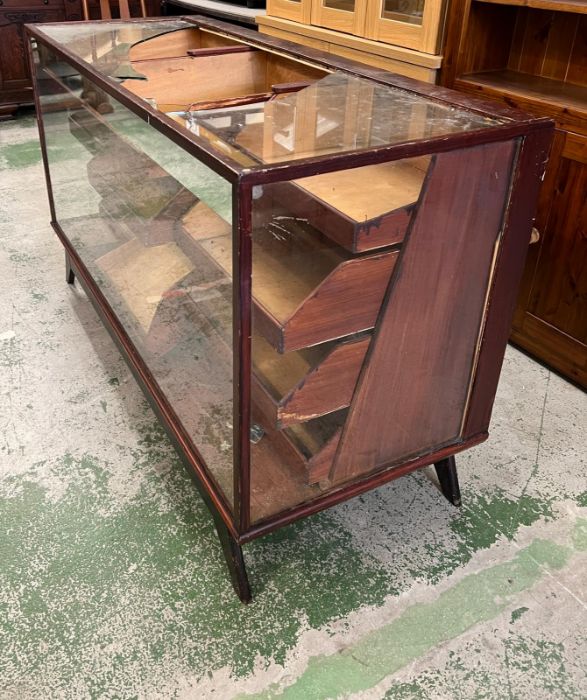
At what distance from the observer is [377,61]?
2604 millimetres

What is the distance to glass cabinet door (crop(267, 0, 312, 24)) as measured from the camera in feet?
9.78

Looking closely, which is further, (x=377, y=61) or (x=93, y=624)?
(x=377, y=61)

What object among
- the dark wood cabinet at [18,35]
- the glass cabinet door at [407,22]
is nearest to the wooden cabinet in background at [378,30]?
the glass cabinet door at [407,22]

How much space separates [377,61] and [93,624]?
2209mm

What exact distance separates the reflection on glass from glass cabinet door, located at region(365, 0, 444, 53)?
0.14m

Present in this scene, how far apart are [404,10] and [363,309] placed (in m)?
1.66

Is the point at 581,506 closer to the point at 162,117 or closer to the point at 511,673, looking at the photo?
the point at 511,673

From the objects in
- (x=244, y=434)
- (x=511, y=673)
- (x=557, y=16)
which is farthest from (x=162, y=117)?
(x=557, y=16)

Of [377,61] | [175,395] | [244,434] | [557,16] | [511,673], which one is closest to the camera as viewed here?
[244,434]

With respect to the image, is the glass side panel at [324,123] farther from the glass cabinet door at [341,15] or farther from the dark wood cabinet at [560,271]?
the glass cabinet door at [341,15]

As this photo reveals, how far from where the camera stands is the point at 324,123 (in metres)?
1.28

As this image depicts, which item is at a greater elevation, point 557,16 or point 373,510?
point 557,16

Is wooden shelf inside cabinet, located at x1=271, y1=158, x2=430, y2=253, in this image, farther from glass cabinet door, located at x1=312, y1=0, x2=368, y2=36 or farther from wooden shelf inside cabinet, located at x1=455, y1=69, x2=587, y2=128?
glass cabinet door, located at x1=312, y1=0, x2=368, y2=36

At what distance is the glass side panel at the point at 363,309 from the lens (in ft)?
3.96
